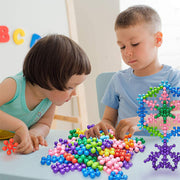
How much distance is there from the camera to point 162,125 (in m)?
0.46

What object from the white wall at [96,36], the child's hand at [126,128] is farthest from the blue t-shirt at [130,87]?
the white wall at [96,36]

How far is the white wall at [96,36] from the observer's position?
1890mm

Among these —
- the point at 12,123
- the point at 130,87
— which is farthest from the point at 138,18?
the point at 12,123

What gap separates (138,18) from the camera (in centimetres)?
89

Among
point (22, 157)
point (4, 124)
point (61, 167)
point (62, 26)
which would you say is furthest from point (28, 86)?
point (62, 26)

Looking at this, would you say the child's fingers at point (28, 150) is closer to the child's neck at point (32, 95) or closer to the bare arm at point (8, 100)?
the bare arm at point (8, 100)

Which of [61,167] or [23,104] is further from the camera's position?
[23,104]

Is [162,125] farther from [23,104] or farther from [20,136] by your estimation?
[23,104]

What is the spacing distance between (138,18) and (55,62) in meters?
0.41

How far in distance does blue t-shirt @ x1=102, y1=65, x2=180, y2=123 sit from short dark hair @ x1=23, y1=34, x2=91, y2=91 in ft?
1.02

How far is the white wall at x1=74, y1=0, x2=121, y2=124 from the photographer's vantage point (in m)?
1.89

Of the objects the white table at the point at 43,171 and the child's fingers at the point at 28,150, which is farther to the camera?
the child's fingers at the point at 28,150

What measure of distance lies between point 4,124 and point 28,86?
0.18 meters

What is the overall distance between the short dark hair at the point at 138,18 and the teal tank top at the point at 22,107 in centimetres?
44
